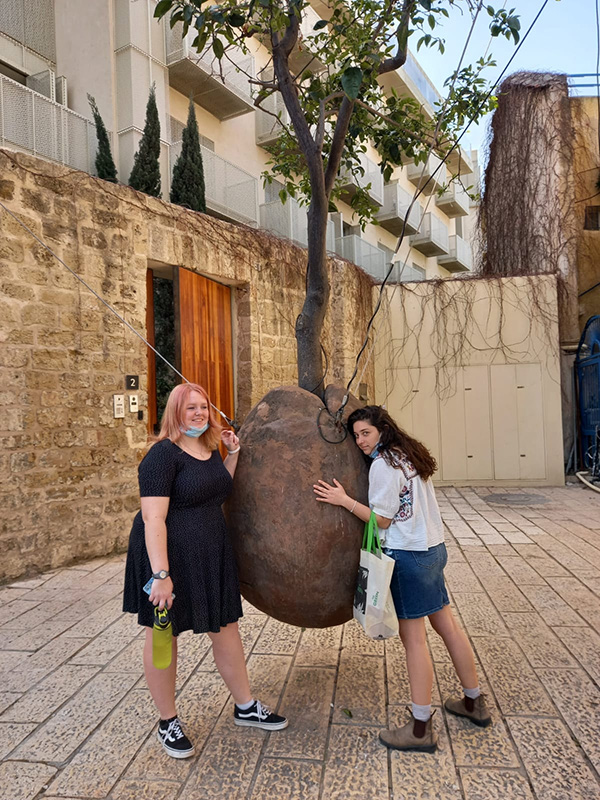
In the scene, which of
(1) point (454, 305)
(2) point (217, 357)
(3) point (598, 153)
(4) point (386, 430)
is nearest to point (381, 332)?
(1) point (454, 305)

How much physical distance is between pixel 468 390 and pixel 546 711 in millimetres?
7611

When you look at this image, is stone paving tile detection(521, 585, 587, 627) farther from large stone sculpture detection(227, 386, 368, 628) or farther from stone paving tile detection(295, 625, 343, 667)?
large stone sculpture detection(227, 386, 368, 628)

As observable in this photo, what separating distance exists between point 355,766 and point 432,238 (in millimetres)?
18993

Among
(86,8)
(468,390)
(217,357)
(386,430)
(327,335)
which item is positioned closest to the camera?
(386,430)

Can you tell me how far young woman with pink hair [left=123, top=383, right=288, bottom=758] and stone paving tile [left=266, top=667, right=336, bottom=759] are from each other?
93 millimetres

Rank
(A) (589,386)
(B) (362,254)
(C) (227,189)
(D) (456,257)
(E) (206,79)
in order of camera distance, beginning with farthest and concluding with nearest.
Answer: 1. (D) (456,257)
2. (B) (362,254)
3. (E) (206,79)
4. (C) (227,189)
5. (A) (589,386)

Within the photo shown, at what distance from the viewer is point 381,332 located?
1007 centimetres

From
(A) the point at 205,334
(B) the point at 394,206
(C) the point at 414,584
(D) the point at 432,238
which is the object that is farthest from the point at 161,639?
(D) the point at 432,238

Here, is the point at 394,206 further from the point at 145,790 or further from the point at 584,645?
the point at 145,790

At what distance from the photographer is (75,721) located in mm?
2420

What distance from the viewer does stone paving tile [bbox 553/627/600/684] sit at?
2852 mm

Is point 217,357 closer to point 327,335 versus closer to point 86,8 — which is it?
point 327,335

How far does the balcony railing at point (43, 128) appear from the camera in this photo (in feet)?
27.6

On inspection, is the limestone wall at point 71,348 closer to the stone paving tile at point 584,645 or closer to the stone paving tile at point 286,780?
the stone paving tile at point 286,780
